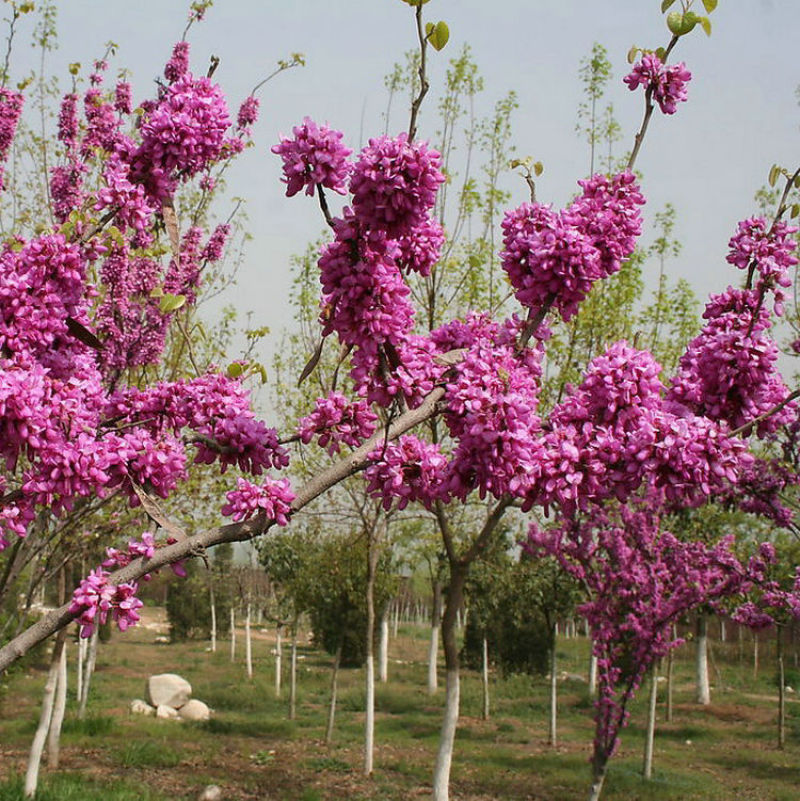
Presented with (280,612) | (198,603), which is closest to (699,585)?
(280,612)

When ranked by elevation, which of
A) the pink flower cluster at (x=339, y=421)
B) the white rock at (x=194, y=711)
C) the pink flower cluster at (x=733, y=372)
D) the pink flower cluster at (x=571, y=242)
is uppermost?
the pink flower cluster at (x=571, y=242)

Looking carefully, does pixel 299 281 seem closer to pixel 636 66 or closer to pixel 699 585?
pixel 699 585

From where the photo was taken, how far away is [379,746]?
59.2 feet

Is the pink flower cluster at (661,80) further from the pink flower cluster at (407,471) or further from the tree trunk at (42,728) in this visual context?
the tree trunk at (42,728)

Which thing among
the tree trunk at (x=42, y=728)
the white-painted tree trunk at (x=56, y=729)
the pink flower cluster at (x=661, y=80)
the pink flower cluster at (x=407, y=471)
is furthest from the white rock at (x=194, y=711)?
the pink flower cluster at (x=661, y=80)

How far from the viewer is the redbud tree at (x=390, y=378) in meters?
2.21

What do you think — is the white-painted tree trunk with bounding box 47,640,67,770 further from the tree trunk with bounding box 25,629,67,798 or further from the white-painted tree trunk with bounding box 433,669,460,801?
the white-painted tree trunk with bounding box 433,669,460,801

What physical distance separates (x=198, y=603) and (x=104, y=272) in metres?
38.3

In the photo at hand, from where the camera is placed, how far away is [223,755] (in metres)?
16.4

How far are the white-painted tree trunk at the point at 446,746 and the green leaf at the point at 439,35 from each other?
25.6 feet

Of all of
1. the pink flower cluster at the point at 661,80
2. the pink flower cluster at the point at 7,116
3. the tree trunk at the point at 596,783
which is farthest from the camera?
the tree trunk at the point at 596,783

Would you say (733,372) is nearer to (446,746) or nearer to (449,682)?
(449,682)

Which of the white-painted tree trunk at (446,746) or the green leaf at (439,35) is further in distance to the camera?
the white-painted tree trunk at (446,746)

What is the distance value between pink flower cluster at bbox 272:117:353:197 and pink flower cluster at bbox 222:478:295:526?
874 mm
